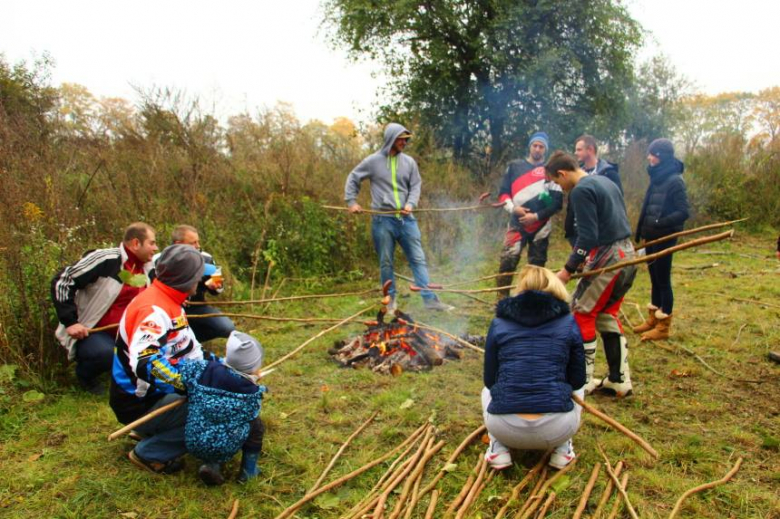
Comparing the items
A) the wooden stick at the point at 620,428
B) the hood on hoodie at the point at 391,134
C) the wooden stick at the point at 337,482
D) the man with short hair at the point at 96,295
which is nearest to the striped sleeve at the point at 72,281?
the man with short hair at the point at 96,295

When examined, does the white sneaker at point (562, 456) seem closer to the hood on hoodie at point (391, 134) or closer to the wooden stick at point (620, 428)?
the wooden stick at point (620, 428)

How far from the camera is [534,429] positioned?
2805mm

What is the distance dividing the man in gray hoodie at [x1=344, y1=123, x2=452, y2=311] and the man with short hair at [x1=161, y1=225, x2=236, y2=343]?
196cm

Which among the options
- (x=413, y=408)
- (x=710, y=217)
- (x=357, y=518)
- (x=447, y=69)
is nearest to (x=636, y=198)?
(x=710, y=217)

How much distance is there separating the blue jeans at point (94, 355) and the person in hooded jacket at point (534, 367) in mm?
3099

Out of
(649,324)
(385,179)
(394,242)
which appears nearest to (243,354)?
(394,242)

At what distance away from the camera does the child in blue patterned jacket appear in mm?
2779

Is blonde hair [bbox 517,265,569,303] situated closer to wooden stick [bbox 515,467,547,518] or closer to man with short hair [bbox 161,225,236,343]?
wooden stick [bbox 515,467,547,518]

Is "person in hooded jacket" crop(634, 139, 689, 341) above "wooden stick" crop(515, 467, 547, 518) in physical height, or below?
above

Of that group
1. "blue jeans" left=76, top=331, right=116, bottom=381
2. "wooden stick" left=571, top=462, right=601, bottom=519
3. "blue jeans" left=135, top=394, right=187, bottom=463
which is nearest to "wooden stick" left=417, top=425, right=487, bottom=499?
"wooden stick" left=571, top=462, right=601, bottom=519

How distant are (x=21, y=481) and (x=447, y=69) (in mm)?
14433

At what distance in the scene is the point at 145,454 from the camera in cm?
307

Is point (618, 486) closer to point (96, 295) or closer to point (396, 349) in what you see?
point (396, 349)

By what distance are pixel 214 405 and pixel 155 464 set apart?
73 centimetres
